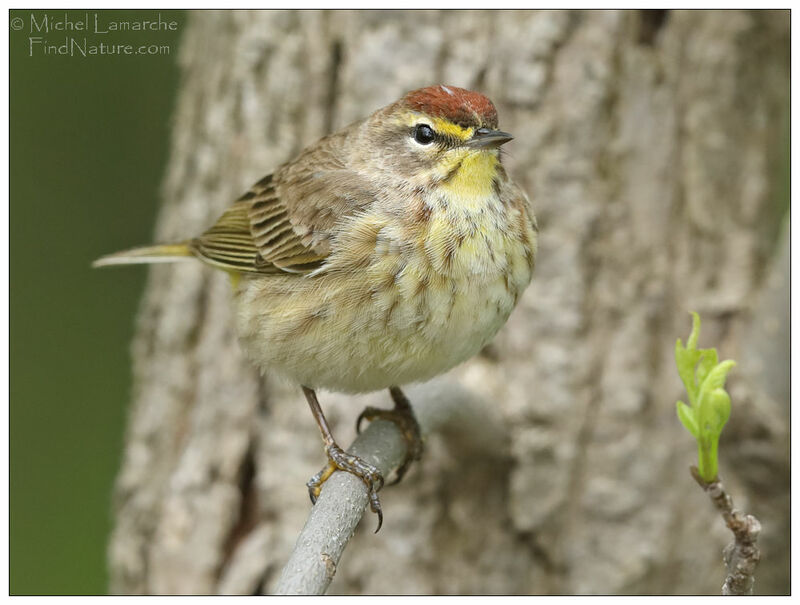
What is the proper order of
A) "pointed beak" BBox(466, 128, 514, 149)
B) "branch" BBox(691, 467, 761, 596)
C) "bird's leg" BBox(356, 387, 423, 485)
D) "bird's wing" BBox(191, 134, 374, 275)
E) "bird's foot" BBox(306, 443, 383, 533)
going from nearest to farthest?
"branch" BBox(691, 467, 761, 596) → "pointed beak" BBox(466, 128, 514, 149) → "bird's foot" BBox(306, 443, 383, 533) → "bird's wing" BBox(191, 134, 374, 275) → "bird's leg" BBox(356, 387, 423, 485)

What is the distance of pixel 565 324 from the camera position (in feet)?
13.8

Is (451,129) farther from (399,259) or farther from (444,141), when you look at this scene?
(399,259)

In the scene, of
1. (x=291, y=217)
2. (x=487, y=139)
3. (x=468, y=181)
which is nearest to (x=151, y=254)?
(x=291, y=217)

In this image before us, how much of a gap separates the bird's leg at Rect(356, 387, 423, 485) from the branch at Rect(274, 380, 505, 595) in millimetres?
41

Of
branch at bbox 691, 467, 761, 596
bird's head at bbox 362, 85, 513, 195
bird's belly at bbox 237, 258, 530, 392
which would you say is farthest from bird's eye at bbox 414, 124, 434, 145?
branch at bbox 691, 467, 761, 596

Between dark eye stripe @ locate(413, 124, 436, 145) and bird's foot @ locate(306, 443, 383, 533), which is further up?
dark eye stripe @ locate(413, 124, 436, 145)

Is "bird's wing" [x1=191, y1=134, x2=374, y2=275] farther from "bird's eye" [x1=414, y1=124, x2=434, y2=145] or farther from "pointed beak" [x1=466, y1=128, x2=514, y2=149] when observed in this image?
"pointed beak" [x1=466, y1=128, x2=514, y2=149]

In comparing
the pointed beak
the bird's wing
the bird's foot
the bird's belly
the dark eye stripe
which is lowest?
the bird's foot

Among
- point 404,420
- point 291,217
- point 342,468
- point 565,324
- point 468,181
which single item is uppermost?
point 468,181

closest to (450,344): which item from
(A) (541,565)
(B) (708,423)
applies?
(B) (708,423)

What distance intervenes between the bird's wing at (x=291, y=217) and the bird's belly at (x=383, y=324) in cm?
17

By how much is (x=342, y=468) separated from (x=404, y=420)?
1.34 feet

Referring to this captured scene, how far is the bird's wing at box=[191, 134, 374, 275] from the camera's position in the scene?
3326mm

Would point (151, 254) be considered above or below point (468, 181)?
below
